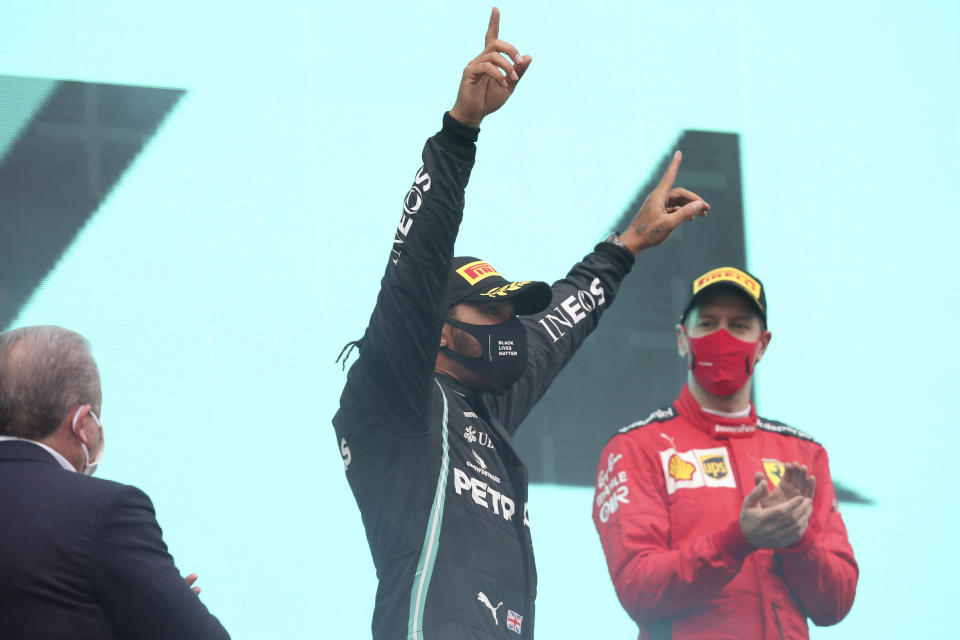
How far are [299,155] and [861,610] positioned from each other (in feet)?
6.66

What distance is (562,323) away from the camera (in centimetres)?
229

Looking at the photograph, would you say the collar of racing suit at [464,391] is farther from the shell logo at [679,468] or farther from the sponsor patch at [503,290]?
the shell logo at [679,468]

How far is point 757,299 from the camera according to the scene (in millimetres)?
2529

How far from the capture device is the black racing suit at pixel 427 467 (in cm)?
170

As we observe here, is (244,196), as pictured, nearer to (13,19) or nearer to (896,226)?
(13,19)

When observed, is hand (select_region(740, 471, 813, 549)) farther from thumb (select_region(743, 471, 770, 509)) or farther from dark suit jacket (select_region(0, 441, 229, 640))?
dark suit jacket (select_region(0, 441, 229, 640))

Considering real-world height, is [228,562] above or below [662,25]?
below

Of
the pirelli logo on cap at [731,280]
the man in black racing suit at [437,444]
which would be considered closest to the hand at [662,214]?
the pirelli logo on cap at [731,280]

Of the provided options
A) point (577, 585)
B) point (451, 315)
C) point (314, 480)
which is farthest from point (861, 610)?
point (451, 315)

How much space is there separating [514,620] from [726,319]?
1015mm

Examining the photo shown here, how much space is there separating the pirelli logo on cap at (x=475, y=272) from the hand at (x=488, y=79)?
15.1 inches

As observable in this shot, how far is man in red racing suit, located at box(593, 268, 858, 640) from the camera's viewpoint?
81.1 inches

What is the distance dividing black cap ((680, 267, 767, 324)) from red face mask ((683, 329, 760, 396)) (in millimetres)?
102

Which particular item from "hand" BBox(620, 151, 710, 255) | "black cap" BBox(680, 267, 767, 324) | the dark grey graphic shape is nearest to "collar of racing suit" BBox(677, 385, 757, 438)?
"black cap" BBox(680, 267, 767, 324)
